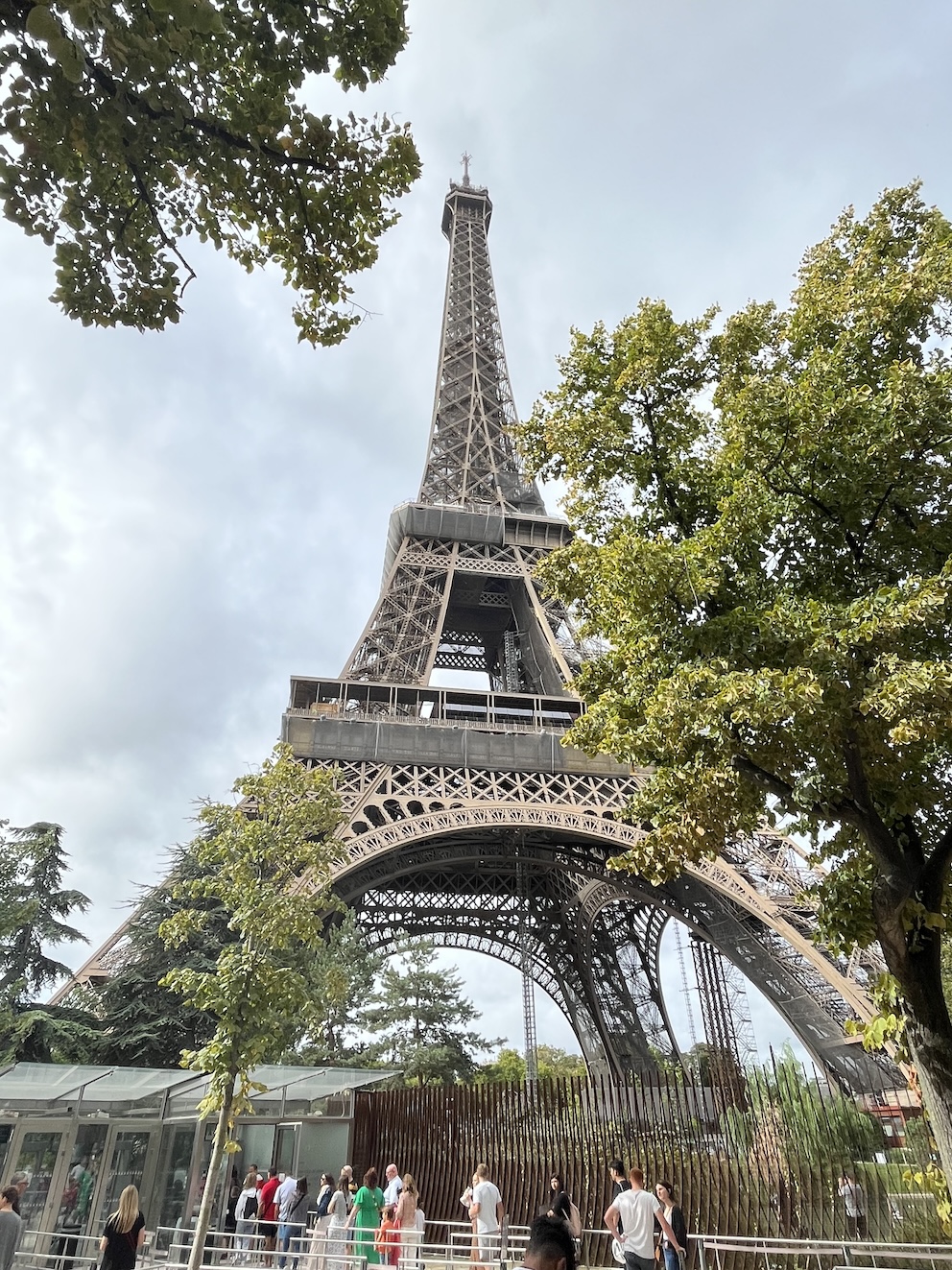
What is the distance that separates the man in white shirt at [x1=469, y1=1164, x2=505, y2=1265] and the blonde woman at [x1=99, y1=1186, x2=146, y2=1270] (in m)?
3.39

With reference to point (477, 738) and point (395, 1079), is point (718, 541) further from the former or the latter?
point (395, 1079)

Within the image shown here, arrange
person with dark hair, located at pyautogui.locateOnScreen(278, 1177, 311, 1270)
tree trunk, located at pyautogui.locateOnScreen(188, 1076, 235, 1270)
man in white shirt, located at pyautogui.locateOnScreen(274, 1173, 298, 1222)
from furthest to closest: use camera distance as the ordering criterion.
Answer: man in white shirt, located at pyautogui.locateOnScreen(274, 1173, 298, 1222) < person with dark hair, located at pyautogui.locateOnScreen(278, 1177, 311, 1270) < tree trunk, located at pyautogui.locateOnScreen(188, 1076, 235, 1270)

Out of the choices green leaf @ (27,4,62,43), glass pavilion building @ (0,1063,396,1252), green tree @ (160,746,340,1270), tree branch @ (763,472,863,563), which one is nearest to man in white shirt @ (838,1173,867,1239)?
green tree @ (160,746,340,1270)

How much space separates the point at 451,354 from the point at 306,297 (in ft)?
128

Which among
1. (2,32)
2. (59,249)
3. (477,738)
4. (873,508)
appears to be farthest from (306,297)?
→ (477,738)

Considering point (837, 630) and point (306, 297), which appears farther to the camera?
point (837, 630)

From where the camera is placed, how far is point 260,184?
390 centimetres

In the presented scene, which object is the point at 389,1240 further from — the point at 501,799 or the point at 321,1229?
the point at 501,799

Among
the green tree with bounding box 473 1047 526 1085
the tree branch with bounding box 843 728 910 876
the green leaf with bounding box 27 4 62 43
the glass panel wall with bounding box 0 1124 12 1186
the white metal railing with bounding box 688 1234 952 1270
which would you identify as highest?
the green tree with bounding box 473 1047 526 1085

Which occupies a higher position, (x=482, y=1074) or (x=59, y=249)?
(x=482, y=1074)

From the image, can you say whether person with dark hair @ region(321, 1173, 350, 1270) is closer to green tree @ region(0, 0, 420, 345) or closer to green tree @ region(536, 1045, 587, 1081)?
green tree @ region(0, 0, 420, 345)

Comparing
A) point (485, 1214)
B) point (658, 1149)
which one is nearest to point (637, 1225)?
point (485, 1214)

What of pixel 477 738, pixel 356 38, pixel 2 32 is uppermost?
pixel 477 738

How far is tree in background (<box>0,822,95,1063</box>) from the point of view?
61.7ft
